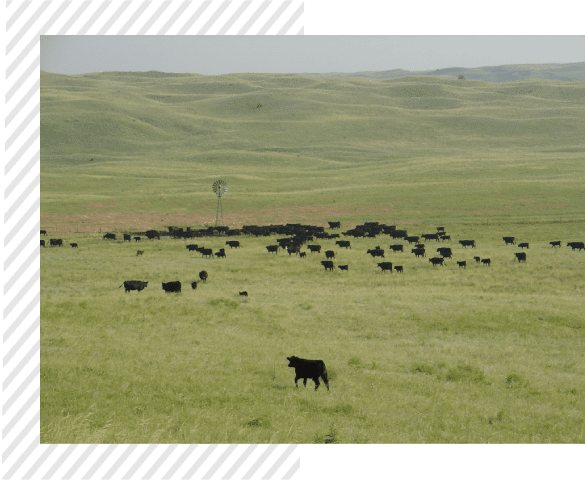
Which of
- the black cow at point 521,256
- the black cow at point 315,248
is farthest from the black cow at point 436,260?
the black cow at point 315,248

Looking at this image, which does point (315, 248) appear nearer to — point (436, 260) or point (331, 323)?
point (436, 260)

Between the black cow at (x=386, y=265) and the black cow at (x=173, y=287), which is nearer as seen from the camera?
the black cow at (x=173, y=287)

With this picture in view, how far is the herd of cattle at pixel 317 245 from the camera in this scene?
36594 millimetres

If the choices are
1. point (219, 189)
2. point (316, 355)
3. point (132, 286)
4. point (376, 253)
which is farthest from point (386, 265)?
point (219, 189)

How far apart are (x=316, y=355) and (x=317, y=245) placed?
26.0m

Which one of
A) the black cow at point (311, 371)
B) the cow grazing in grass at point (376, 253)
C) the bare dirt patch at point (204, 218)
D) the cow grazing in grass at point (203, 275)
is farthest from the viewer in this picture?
the bare dirt patch at point (204, 218)

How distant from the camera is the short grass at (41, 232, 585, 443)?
11.6 metres

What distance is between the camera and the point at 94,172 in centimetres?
10675

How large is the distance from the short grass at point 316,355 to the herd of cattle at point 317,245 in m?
1.03

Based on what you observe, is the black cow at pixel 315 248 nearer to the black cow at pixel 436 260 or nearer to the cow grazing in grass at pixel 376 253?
the cow grazing in grass at pixel 376 253

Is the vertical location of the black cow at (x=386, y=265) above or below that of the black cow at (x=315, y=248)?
below

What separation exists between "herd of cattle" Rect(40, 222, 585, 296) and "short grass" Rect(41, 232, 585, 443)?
1.03 m

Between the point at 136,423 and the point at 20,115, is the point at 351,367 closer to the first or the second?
the point at 136,423

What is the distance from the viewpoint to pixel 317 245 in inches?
1716
